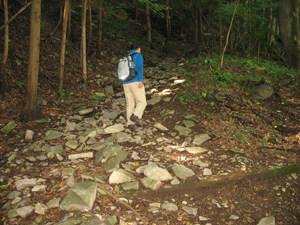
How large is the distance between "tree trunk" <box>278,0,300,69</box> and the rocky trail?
7.94 meters

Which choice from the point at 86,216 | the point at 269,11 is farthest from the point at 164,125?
the point at 269,11

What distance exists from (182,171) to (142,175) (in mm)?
731

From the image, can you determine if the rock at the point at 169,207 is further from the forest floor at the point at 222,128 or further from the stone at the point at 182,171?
the stone at the point at 182,171

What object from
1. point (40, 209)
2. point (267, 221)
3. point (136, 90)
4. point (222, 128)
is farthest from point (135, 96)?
point (267, 221)

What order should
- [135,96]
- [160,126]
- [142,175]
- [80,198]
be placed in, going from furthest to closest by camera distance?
[160,126] → [135,96] → [142,175] → [80,198]

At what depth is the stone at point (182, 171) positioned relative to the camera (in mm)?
3881

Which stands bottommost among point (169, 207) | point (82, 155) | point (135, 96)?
point (169, 207)

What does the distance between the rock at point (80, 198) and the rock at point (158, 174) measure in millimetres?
985

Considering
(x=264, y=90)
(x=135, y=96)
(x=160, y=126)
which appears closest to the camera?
(x=135, y=96)

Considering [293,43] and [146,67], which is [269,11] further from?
[146,67]

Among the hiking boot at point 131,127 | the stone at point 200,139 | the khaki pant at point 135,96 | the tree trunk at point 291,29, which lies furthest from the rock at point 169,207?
the tree trunk at point 291,29

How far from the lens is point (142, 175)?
386 cm

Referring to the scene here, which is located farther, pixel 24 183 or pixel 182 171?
pixel 182 171

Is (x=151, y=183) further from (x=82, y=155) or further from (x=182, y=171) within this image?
(x=82, y=155)
